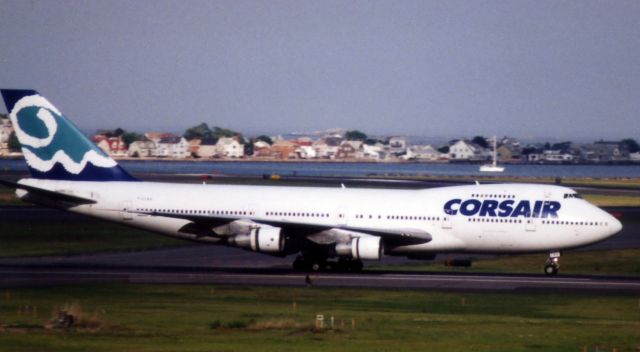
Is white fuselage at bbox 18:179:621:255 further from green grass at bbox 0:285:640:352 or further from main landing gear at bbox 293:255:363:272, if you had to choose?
green grass at bbox 0:285:640:352

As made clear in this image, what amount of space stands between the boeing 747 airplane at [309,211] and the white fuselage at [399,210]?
0.04 m

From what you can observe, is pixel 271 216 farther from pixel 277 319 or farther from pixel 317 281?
pixel 277 319

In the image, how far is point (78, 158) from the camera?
51.2m

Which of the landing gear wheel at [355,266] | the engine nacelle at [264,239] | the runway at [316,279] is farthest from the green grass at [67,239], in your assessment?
the landing gear wheel at [355,266]

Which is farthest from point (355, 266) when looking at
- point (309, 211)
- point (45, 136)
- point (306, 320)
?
point (45, 136)

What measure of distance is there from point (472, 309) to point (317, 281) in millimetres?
9283

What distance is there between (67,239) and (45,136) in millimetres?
11582

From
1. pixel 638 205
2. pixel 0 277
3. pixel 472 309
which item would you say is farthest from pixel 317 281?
pixel 638 205

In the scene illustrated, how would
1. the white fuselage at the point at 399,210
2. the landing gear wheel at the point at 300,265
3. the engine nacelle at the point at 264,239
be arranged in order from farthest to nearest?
the landing gear wheel at the point at 300,265
the white fuselage at the point at 399,210
the engine nacelle at the point at 264,239

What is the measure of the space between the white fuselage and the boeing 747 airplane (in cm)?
4

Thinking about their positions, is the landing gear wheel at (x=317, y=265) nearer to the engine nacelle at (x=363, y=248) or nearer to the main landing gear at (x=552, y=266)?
the engine nacelle at (x=363, y=248)

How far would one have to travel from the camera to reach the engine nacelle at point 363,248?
45.8 m

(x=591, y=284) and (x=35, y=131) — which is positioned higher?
(x=35, y=131)

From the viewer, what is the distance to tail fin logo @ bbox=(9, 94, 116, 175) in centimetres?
5103
